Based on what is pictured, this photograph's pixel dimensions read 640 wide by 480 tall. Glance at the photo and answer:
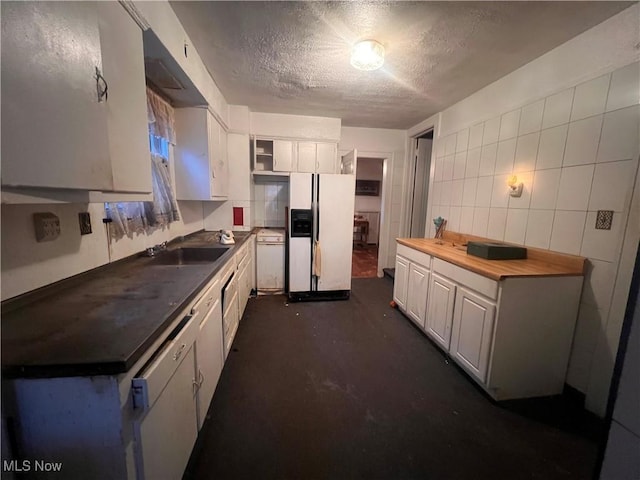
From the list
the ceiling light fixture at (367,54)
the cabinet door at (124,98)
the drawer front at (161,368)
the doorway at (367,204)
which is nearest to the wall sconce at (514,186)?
the ceiling light fixture at (367,54)

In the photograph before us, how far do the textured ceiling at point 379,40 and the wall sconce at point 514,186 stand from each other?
95 centimetres

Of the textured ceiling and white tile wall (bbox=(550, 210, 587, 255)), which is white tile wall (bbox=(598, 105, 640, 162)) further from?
the textured ceiling

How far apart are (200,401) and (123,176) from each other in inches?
46.0

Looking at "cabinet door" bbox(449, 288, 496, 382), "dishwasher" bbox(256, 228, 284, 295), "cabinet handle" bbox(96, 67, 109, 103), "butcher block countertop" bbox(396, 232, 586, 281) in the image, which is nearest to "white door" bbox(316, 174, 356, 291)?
"dishwasher" bbox(256, 228, 284, 295)

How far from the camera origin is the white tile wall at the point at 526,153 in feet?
6.57

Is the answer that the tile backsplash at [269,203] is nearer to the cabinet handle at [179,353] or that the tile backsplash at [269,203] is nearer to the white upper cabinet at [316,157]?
the white upper cabinet at [316,157]

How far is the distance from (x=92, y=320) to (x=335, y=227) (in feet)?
8.52

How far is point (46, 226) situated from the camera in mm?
1069

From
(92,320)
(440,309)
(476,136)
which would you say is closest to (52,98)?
(92,320)

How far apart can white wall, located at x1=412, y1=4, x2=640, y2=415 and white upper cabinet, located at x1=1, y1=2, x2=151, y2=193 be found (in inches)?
106

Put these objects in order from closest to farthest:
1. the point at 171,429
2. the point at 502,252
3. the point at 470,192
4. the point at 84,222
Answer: the point at 171,429, the point at 84,222, the point at 502,252, the point at 470,192

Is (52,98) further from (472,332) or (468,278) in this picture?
(472,332)

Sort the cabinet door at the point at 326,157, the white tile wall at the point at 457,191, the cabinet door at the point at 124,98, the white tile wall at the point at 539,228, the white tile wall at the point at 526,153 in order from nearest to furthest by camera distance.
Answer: the cabinet door at the point at 124,98 < the white tile wall at the point at 539,228 < the white tile wall at the point at 526,153 < the white tile wall at the point at 457,191 < the cabinet door at the point at 326,157

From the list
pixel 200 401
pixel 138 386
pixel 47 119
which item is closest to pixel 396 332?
pixel 200 401
